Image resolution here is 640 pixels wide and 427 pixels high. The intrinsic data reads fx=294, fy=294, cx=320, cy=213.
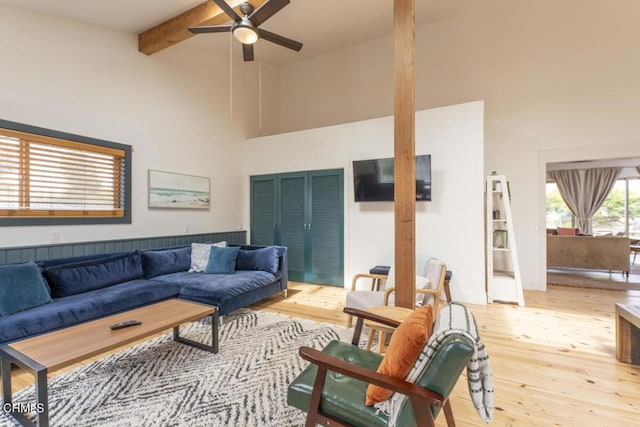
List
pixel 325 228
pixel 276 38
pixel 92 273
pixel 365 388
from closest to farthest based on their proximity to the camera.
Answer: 1. pixel 365 388
2. pixel 276 38
3. pixel 92 273
4. pixel 325 228

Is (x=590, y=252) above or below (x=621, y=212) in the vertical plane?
below

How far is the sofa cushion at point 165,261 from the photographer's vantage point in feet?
12.7

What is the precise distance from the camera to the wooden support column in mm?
2539

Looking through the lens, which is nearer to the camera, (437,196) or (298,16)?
(437,196)

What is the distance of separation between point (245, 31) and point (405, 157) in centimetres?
195

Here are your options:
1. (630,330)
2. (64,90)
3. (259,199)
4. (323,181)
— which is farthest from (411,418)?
(259,199)

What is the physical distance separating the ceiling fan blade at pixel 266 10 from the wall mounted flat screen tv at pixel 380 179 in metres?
2.43

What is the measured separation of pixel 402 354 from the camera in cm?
124

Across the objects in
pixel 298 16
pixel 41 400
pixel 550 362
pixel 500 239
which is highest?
pixel 298 16

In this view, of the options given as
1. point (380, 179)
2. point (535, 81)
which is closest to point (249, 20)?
point (380, 179)

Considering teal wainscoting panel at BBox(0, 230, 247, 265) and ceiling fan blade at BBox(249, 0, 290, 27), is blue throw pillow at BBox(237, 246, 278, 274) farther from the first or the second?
ceiling fan blade at BBox(249, 0, 290, 27)

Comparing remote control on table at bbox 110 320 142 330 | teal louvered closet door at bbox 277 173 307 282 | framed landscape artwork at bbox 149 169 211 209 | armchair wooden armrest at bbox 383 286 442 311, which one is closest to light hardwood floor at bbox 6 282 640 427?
armchair wooden armrest at bbox 383 286 442 311

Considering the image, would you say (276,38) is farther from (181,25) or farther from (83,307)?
(83,307)

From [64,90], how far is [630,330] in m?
6.15
